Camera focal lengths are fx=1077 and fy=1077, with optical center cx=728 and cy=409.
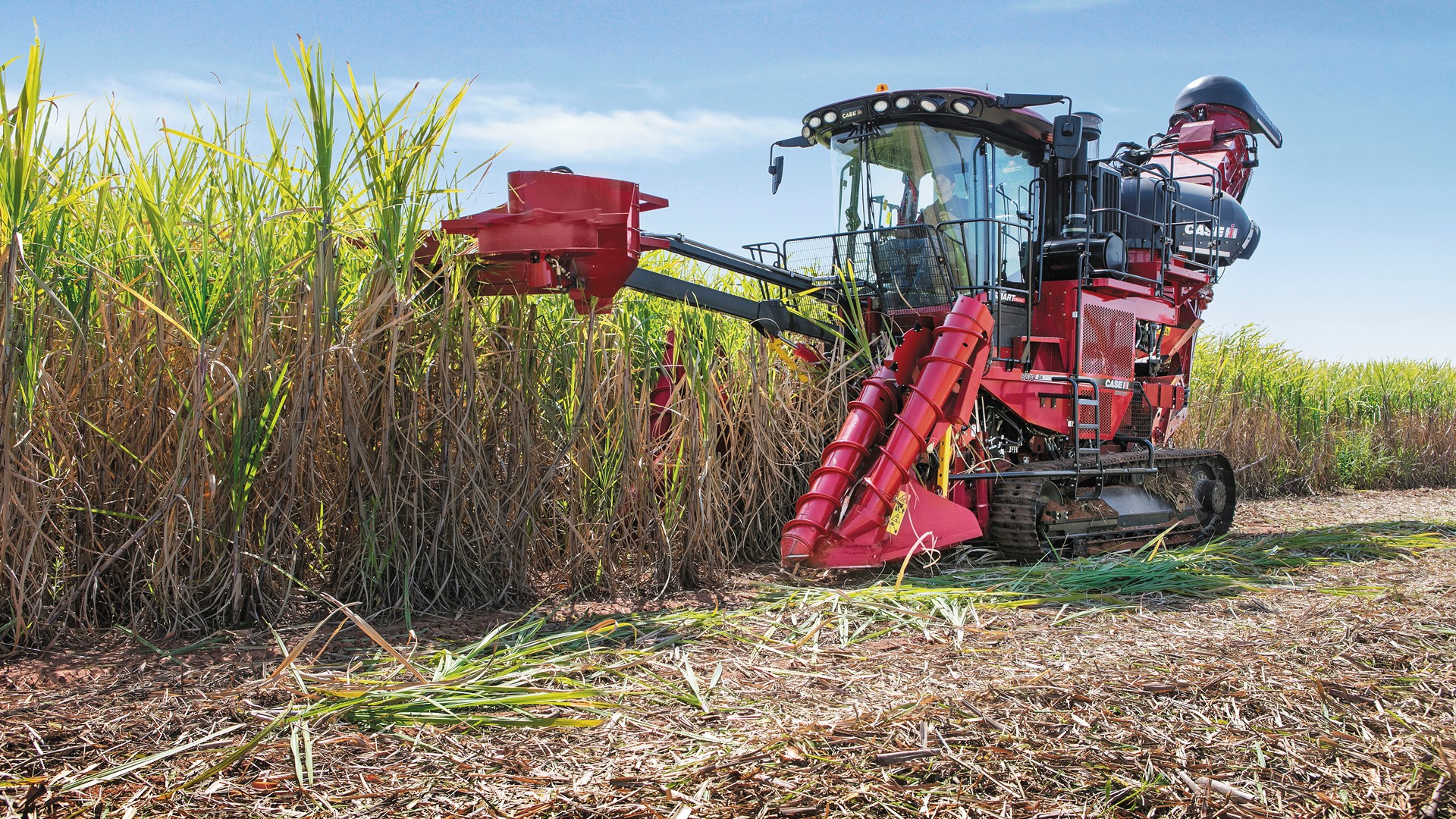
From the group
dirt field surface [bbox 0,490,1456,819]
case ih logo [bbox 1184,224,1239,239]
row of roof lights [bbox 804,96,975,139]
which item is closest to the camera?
dirt field surface [bbox 0,490,1456,819]

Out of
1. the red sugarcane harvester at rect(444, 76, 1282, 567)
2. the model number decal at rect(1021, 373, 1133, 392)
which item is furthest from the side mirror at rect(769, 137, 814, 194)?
the model number decal at rect(1021, 373, 1133, 392)

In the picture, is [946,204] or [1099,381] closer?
[946,204]

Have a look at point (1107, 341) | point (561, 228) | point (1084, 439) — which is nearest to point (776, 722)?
point (561, 228)

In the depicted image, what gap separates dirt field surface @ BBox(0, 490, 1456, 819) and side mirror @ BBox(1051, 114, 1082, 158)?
268 centimetres

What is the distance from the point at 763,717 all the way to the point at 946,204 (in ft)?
13.5

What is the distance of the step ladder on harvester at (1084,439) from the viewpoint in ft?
21.4

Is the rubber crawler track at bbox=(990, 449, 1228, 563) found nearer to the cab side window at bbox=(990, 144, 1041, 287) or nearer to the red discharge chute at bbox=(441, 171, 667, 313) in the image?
the cab side window at bbox=(990, 144, 1041, 287)

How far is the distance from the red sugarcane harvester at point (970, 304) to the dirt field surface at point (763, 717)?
1092 millimetres

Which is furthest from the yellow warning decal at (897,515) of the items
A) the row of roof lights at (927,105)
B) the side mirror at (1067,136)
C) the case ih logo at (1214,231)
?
the case ih logo at (1214,231)

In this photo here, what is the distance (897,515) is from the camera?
16.7ft

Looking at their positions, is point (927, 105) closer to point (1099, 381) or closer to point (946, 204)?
point (946, 204)

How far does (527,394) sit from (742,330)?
2159mm

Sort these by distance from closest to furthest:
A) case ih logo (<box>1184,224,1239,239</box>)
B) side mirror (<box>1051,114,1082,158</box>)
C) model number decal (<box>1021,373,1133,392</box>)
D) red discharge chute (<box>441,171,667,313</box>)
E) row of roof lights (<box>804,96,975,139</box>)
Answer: red discharge chute (<box>441,171,667,313</box>) < side mirror (<box>1051,114,1082,158</box>) < row of roof lights (<box>804,96,975,139</box>) < model number decal (<box>1021,373,1133,392</box>) < case ih logo (<box>1184,224,1239,239</box>)

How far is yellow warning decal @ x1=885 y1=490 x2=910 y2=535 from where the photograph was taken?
5.08 metres
